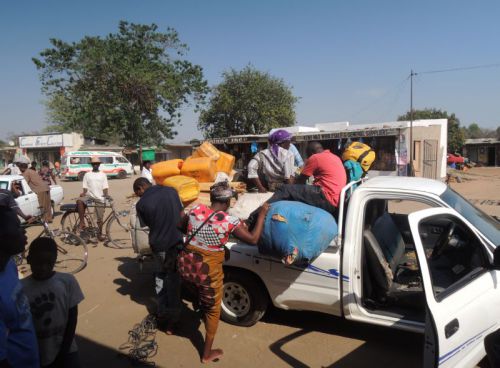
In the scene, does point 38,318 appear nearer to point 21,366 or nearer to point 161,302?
point 21,366

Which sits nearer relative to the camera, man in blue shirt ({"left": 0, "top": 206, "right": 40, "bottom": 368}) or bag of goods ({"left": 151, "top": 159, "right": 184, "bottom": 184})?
man in blue shirt ({"left": 0, "top": 206, "right": 40, "bottom": 368})

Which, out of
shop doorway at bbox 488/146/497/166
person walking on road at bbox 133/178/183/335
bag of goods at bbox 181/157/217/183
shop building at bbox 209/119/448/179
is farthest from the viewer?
shop doorway at bbox 488/146/497/166

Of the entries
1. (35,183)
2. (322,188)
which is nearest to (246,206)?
(322,188)

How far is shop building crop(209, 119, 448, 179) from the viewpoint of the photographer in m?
18.4

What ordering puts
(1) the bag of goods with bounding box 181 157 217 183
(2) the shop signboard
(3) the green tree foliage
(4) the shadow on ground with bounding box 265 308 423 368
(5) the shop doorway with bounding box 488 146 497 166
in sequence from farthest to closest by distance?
(3) the green tree foliage, (2) the shop signboard, (5) the shop doorway with bounding box 488 146 497 166, (1) the bag of goods with bounding box 181 157 217 183, (4) the shadow on ground with bounding box 265 308 423 368

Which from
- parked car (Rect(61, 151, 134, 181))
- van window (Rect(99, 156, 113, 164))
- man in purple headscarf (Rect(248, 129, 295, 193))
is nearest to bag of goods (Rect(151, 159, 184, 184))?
man in purple headscarf (Rect(248, 129, 295, 193))

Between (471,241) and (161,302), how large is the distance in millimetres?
3230

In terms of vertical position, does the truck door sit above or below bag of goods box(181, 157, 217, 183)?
below

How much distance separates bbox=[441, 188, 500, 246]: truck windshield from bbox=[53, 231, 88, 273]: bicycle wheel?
571 cm

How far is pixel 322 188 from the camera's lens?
4.15m

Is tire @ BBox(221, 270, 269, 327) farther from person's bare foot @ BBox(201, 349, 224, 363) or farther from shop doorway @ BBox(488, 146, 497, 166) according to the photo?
shop doorway @ BBox(488, 146, 497, 166)

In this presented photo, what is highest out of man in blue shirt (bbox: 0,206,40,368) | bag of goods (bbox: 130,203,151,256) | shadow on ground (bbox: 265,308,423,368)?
man in blue shirt (bbox: 0,206,40,368)

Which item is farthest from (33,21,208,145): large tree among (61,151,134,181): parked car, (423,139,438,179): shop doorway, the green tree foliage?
the green tree foliage

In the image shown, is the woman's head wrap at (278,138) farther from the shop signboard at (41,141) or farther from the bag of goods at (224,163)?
the shop signboard at (41,141)
